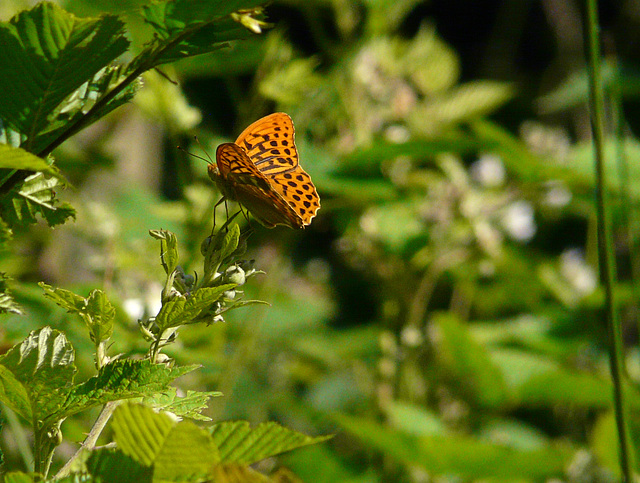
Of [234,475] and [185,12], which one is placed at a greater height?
[185,12]

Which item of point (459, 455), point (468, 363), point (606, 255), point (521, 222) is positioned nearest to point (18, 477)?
point (606, 255)

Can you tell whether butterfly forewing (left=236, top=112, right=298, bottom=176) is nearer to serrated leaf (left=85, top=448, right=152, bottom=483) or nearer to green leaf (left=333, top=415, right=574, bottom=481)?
serrated leaf (left=85, top=448, right=152, bottom=483)

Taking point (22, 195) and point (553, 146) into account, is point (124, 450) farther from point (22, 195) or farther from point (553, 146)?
point (553, 146)

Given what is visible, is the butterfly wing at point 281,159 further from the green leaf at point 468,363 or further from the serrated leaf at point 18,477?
→ the green leaf at point 468,363

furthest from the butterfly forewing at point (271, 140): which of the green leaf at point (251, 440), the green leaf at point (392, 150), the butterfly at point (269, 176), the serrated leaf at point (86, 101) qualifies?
the green leaf at point (392, 150)

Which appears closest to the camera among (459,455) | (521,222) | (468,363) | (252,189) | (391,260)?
(252,189)

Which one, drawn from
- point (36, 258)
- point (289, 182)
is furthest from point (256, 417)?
point (289, 182)

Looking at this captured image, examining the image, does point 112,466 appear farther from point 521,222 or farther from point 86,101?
point 521,222
